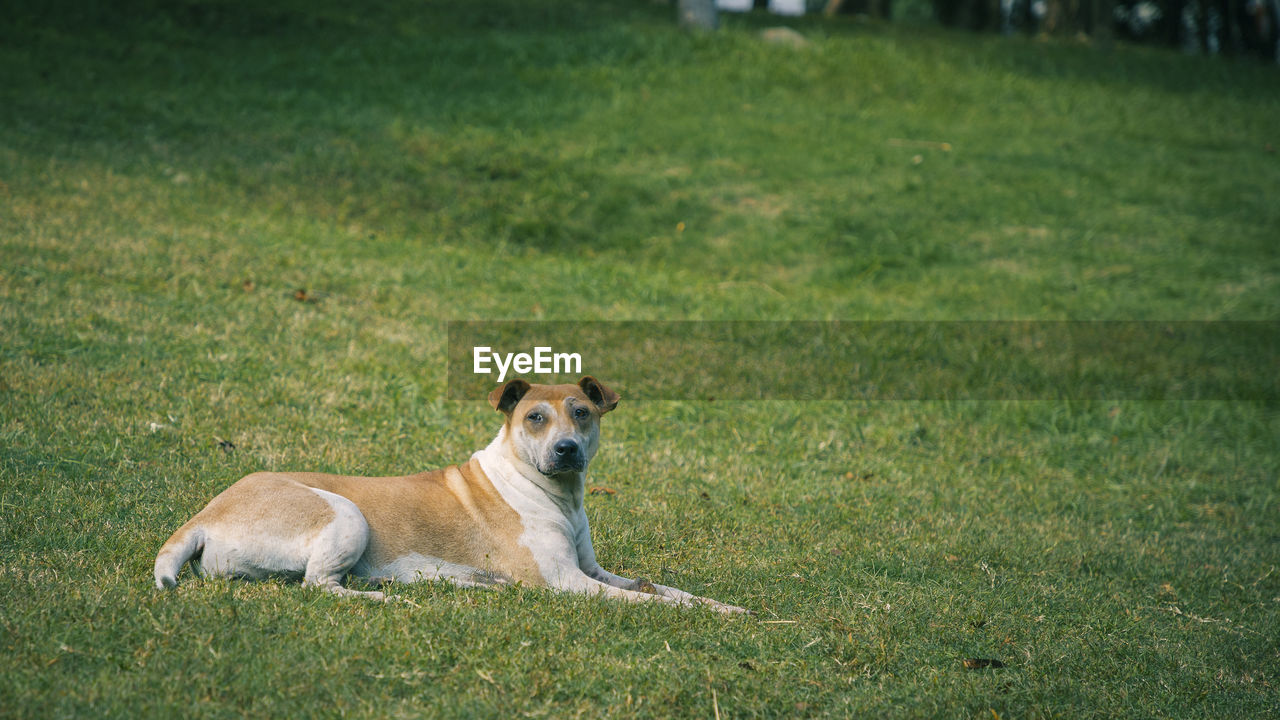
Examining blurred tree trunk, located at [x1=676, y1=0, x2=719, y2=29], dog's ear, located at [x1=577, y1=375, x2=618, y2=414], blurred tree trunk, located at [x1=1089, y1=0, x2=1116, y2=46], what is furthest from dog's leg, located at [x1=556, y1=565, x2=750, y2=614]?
blurred tree trunk, located at [x1=1089, y1=0, x2=1116, y2=46]

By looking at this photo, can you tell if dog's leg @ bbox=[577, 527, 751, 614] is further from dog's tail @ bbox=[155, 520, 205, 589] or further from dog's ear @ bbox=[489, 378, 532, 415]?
dog's tail @ bbox=[155, 520, 205, 589]

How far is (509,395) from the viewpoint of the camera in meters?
6.33

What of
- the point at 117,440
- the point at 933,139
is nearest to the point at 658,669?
the point at 117,440

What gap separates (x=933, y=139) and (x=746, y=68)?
443 cm

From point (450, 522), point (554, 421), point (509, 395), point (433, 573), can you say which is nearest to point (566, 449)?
point (554, 421)

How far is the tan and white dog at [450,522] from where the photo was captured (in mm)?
5570

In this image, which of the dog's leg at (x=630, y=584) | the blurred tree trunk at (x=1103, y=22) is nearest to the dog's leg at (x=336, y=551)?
the dog's leg at (x=630, y=584)

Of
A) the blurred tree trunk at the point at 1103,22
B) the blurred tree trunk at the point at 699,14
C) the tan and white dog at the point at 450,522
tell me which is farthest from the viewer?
the blurred tree trunk at the point at 1103,22

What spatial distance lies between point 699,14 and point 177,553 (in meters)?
22.3

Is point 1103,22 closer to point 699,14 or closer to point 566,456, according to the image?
point 699,14

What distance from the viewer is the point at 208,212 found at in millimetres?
14719

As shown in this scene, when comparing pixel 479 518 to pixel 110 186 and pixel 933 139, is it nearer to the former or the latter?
pixel 110 186

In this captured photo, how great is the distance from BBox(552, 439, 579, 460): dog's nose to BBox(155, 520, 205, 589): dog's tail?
5.93 feet

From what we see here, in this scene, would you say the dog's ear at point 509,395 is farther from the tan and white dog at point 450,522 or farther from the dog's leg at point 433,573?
the dog's leg at point 433,573
